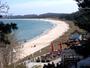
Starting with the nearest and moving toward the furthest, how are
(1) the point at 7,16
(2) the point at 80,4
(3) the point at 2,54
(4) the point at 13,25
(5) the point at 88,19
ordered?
(4) the point at 13,25 < (1) the point at 7,16 < (5) the point at 88,19 < (2) the point at 80,4 < (3) the point at 2,54

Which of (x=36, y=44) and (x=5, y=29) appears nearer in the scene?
(x=5, y=29)

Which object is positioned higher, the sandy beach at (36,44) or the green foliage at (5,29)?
the green foliage at (5,29)

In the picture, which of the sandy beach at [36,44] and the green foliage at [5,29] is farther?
the sandy beach at [36,44]

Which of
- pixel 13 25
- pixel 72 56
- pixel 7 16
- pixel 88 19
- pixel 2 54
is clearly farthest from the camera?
pixel 2 54

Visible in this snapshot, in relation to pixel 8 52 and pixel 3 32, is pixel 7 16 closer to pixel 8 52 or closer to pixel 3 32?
pixel 3 32

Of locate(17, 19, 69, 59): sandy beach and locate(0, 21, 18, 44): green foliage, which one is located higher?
locate(0, 21, 18, 44): green foliage

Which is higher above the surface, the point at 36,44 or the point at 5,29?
the point at 5,29

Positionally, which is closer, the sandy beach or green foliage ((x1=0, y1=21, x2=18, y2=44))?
green foliage ((x1=0, y1=21, x2=18, y2=44))

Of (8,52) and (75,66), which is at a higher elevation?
(75,66)

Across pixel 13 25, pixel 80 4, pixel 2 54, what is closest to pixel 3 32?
pixel 13 25

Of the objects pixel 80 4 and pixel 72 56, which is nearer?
pixel 80 4

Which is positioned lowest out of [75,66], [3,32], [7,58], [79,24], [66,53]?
[7,58]
